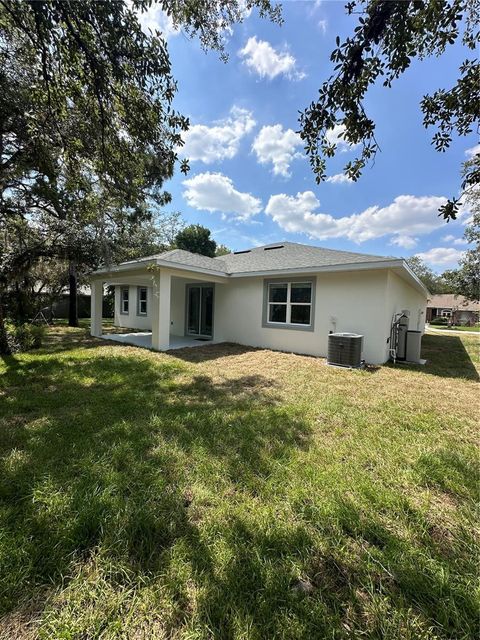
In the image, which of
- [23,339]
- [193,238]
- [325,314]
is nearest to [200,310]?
[325,314]

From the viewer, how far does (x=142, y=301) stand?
14.2 meters

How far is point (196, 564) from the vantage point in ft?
5.41

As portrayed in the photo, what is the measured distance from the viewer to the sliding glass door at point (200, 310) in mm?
11352

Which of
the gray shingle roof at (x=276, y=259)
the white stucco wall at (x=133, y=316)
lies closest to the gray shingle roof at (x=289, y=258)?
the gray shingle roof at (x=276, y=259)

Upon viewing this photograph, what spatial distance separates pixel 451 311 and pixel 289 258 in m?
40.3

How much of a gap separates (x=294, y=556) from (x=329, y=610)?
0.33m

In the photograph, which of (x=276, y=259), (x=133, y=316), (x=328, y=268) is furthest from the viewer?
(x=133, y=316)

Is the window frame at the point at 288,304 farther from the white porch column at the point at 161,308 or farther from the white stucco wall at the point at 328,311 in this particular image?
the white porch column at the point at 161,308

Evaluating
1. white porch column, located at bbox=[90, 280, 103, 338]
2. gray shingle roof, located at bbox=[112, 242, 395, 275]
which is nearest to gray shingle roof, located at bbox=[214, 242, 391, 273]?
gray shingle roof, located at bbox=[112, 242, 395, 275]

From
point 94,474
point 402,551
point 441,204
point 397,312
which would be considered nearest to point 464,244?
point 397,312

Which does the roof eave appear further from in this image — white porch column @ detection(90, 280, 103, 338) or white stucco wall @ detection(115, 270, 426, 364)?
white porch column @ detection(90, 280, 103, 338)

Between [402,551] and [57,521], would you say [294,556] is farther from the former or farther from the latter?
[57,521]

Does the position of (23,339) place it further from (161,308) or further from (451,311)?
(451,311)

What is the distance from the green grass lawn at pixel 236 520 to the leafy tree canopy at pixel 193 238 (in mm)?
24494
